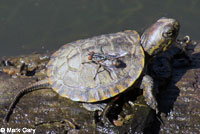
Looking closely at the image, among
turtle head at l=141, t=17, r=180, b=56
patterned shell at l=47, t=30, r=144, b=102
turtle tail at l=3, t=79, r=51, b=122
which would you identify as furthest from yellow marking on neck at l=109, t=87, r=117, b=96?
turtle tail at l=3, t=79, r=51, b=122

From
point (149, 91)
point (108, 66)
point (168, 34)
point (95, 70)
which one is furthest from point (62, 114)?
point (168, 34)

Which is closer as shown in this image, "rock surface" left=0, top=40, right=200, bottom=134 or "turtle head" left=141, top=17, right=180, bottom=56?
"rock surface" left=0, top=40, right=200, bottom=134

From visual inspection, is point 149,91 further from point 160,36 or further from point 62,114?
point 62,114

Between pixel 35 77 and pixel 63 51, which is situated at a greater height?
pixel 63 51

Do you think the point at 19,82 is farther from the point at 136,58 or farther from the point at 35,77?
the point at 136,58

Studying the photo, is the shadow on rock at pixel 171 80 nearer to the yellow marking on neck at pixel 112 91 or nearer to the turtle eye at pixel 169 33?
the turtle eye at pixel 169 33

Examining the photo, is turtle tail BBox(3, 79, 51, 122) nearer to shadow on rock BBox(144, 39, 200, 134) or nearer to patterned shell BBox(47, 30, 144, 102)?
patterned shell BBox(47, 30, 144, 102)

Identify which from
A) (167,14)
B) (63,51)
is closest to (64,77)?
(63,51)
